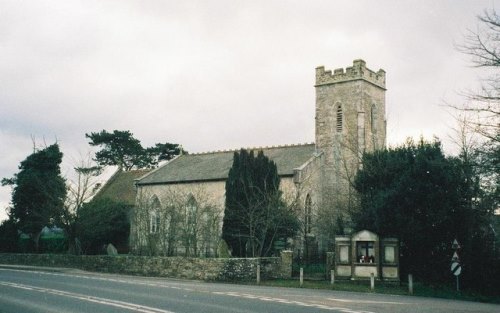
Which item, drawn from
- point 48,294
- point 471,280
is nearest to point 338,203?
point 471,280

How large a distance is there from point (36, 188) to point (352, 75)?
1164 inches

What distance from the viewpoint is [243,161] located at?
36250 mm

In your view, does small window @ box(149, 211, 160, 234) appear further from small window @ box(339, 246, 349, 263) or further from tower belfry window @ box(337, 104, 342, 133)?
tower belfry window @ box(337, 104, 342, 133)

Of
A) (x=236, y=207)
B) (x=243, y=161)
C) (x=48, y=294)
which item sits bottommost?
(x=48, y=294)

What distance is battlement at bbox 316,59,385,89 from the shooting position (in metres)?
43.0

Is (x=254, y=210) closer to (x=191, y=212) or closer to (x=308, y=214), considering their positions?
(x=191, y=212)

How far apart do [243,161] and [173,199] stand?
612 cm

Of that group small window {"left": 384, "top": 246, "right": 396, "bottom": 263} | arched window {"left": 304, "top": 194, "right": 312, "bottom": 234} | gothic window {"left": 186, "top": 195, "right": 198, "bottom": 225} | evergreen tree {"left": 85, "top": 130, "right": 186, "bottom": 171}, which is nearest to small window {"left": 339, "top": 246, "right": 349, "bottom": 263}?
small window {"left": 384, "top": 246, "right": 396, "bottom": 263}

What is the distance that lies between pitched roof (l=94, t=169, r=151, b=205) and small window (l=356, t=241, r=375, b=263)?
98.9ft

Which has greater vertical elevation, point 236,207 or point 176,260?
point 236,207

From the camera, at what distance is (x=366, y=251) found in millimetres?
24234

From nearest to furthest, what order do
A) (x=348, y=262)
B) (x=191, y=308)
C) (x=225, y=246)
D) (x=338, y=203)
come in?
(x=191, y=308) < (x=348, y=262) < (x=225, y=246) < (x=338, y=203)

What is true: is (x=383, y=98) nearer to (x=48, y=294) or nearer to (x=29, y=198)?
(x=29, y=198)

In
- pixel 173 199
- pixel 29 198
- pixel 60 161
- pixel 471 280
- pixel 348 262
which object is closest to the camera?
pixel 471 280
